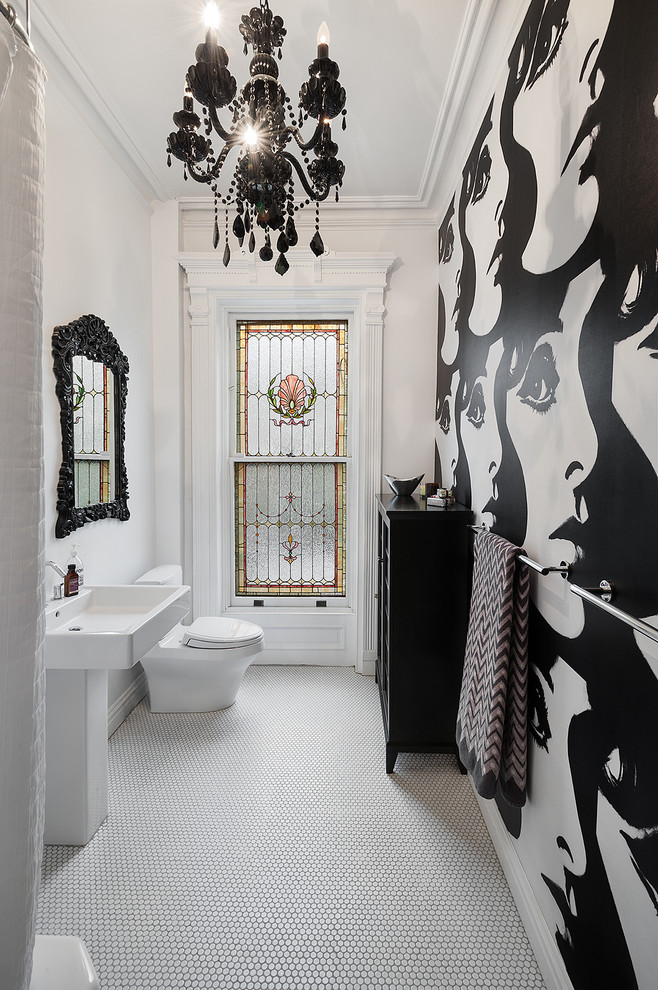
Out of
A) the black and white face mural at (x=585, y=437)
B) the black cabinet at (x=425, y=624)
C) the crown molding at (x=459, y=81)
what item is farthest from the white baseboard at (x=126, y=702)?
the crown molding at (x=459, y=81)

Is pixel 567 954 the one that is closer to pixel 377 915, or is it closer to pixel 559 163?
pixel 377 915

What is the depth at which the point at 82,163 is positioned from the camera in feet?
7.08

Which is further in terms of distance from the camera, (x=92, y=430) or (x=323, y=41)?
(x=92, y=430)

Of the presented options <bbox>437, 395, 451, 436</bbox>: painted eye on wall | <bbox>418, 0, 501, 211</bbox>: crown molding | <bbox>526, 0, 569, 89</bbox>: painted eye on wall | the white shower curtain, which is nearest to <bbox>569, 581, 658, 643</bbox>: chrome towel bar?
the white shower curtain

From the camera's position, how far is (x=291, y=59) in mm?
1898

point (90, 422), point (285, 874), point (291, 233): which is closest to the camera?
point (291, 233)

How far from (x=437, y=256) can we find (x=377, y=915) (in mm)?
3060

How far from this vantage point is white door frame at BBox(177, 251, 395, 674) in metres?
2.96

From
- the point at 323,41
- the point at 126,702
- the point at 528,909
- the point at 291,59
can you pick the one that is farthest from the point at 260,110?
the point at 126,702

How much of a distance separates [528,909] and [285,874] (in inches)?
28.8

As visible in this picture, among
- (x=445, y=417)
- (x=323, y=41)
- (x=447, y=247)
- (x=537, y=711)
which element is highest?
(x=447, y=247)

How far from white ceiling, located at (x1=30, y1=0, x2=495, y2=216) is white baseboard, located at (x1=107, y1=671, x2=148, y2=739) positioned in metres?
2.65

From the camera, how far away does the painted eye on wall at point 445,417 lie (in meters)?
2.63

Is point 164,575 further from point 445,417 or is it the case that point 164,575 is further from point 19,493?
point 19,493
